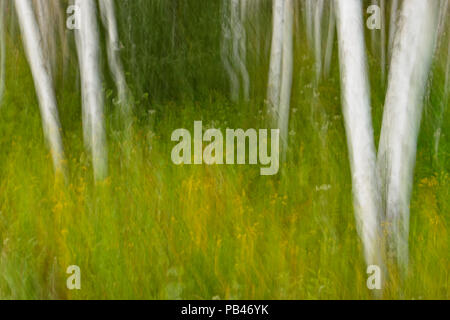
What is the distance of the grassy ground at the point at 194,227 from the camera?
3229mm

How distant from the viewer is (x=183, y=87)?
7.91 metres

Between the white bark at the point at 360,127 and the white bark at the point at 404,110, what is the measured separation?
12cm

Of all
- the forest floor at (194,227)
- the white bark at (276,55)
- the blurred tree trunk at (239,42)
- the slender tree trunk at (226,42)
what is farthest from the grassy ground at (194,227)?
the slender tree trunk at (226,42)

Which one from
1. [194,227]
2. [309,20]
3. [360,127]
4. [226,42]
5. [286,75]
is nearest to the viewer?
[360,127]

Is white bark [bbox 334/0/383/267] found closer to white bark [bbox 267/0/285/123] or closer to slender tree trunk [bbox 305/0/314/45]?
white bark [bbox 267/0/285/123]

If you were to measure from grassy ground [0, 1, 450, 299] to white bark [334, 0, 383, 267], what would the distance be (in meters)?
0.25

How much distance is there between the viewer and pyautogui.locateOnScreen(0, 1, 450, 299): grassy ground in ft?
10.6

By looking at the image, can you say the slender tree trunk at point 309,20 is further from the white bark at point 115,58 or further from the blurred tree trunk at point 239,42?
the white bark at point 115,58

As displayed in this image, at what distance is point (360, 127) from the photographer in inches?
123

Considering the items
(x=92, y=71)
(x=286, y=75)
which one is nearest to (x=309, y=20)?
(x=286, y=75)

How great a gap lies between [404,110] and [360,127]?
32 cm

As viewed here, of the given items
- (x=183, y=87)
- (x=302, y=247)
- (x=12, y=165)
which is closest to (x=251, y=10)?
(x=183, y=87)

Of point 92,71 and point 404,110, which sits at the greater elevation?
point 92,71

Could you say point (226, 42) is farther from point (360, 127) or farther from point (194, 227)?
point (360, 127)
